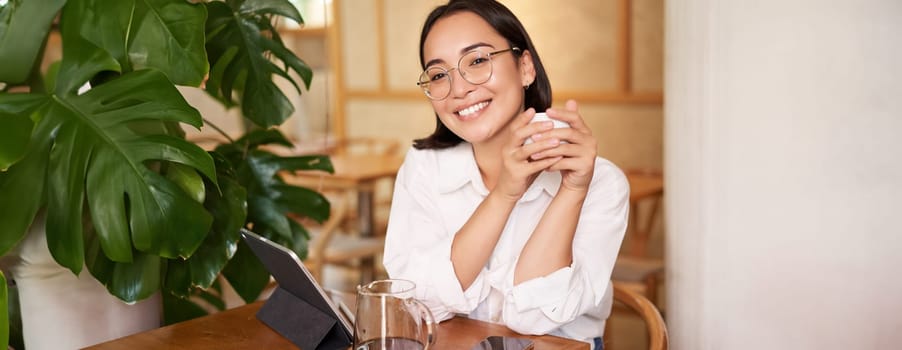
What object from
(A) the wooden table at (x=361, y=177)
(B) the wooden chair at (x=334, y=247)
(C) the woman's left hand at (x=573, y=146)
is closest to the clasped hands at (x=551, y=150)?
(C) the woman's left hand at (x=573, y=146)

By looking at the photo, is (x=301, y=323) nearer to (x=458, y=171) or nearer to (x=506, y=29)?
(x=458, y=171)

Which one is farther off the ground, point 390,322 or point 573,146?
point 573,146

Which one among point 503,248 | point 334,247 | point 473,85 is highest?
point 473,85

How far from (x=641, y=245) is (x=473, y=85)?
3166mm

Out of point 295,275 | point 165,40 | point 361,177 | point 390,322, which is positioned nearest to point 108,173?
point 165,40

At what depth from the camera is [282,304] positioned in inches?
64.1

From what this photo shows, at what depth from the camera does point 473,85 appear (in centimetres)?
168

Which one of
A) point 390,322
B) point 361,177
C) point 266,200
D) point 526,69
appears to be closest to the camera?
point 390,322

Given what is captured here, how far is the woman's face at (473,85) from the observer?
1.69 meters

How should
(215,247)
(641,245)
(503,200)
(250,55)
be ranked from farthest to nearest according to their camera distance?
(641,245) → (250,55) → (215,247) → (503,200)

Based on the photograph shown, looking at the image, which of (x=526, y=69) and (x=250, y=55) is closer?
A: (x=526, y=69)

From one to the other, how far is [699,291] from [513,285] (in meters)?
0.54

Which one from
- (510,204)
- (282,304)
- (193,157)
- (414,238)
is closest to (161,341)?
(282,304)

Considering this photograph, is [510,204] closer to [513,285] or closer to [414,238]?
[513,285]
